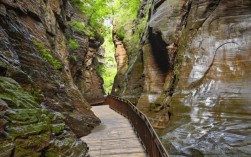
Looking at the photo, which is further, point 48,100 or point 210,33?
point 210,33

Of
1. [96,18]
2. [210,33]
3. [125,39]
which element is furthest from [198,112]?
[96,18]

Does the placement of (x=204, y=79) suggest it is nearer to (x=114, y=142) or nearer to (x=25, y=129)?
(x=114, y=142)

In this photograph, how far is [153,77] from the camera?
55.0 feet

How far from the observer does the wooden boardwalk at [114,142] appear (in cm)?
738

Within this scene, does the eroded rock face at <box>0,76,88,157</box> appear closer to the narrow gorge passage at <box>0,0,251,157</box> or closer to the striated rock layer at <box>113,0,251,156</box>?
the narrow gorge passage at <box>0,0,251,157</box>

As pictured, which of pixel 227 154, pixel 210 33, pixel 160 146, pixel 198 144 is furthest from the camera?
pixel 210 33

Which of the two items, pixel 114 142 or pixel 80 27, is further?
pixel 80 27

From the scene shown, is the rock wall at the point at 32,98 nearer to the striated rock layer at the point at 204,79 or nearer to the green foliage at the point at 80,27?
the striated rock layer at the point at 204,79

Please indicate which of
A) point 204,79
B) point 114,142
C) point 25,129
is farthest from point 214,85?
point 25,129

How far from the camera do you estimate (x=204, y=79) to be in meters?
11.9

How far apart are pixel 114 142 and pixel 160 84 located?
27.4 feet

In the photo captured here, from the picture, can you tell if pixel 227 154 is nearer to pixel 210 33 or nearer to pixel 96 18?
pixel 210 33

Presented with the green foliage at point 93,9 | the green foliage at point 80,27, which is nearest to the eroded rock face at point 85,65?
the green foliage at point 80,27

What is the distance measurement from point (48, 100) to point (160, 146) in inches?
175
